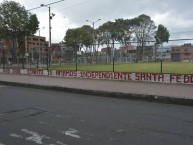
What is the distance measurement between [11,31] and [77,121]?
37578 millimetres

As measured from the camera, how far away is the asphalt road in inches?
235

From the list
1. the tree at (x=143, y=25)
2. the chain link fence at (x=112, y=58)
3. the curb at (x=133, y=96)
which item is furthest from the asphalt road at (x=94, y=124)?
the tree at (x=143, y=25)

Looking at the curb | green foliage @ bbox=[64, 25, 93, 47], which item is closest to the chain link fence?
the curb

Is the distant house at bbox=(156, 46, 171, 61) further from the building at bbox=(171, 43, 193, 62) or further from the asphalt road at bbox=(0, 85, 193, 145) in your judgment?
the asphalt road at bbox=(0, 85, 193, 145)

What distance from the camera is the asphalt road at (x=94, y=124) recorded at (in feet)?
19.6

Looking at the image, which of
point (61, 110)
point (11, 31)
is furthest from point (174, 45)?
point (11, 31)

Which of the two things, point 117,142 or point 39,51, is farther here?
point 39,51

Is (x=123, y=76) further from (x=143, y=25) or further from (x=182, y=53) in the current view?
(x=143, y=25)

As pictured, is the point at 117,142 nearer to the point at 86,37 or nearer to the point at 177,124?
the point at 177,124

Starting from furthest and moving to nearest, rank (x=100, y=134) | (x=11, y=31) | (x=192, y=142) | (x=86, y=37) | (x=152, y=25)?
(x=152, y=25) → (x=86, y=37) → (x=11, y=31) → (x=100, y=134) → (x=192, y=142)

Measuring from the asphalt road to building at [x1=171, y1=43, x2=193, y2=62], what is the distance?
7639 millimetres

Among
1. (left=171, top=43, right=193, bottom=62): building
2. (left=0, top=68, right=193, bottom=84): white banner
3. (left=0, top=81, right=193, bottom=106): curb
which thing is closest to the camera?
(left=0, top=81, right=193, bottom=106): curb

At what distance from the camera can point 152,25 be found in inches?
3782

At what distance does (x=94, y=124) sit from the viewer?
7297 millimetres
